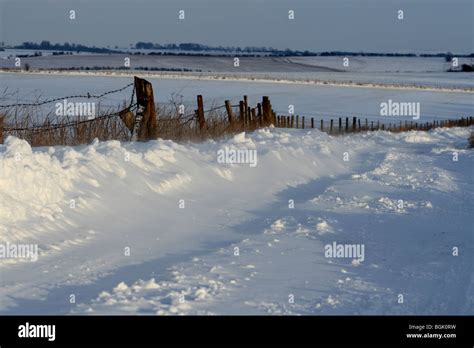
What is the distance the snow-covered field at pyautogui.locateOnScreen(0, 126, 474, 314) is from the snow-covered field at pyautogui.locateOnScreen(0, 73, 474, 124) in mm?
33271

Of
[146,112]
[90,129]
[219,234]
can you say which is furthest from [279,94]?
[219,234]

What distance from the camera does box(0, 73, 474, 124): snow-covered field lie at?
52.7 meters

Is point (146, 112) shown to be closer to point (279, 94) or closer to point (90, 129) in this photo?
point (90, 129)

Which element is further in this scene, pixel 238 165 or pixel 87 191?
pixel 238 165

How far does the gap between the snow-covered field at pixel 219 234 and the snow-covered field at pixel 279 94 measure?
109ft

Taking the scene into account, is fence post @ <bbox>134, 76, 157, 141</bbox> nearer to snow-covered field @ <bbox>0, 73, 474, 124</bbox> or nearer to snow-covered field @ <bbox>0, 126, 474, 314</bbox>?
snow-covered field @ <bbox>0, 126, 474, 314</bbox>

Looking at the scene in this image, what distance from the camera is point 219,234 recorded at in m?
10.2

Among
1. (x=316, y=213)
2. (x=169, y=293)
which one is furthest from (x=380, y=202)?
(x=169, y=293)

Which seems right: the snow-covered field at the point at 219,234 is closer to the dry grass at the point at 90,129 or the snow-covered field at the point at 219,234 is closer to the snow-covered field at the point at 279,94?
the dry grass at the point at 90,129

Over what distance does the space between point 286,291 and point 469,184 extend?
9750 millimetres

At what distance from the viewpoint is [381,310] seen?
22.3 feet

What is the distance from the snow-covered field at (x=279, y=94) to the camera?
52.7 metres
